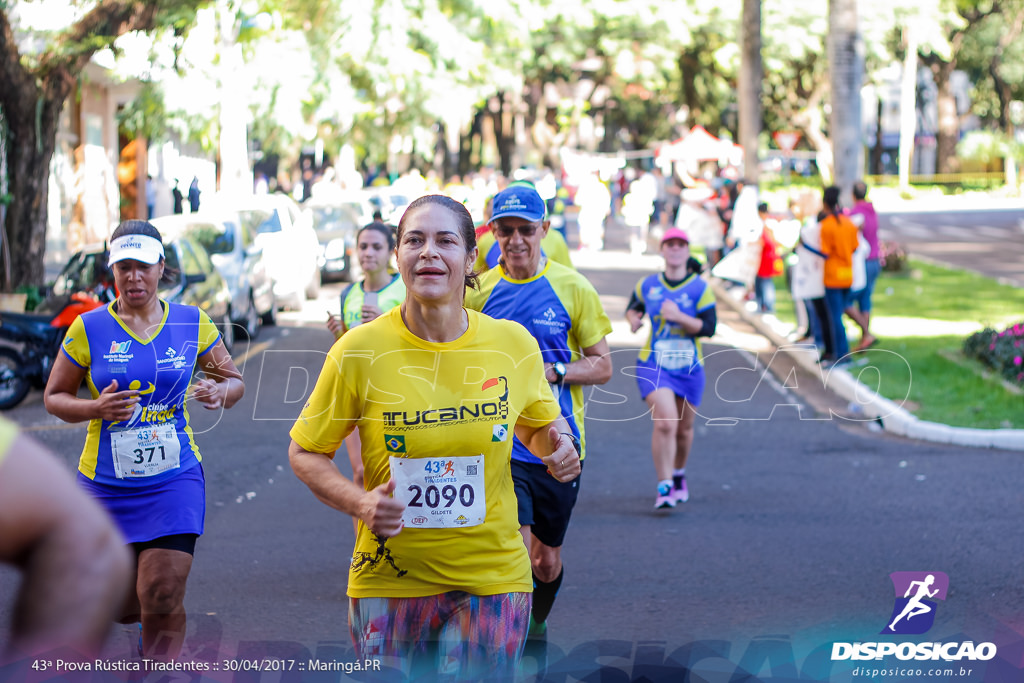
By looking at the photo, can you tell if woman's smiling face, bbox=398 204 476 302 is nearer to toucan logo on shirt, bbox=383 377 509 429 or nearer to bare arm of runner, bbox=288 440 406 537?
toucan logo on shirt, bbox=383 377 509 429

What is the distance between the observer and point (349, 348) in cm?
355

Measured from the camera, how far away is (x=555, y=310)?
5543 mm

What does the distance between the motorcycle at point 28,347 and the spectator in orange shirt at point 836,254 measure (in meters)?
7.72

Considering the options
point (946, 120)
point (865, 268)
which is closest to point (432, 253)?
point (865, 268)

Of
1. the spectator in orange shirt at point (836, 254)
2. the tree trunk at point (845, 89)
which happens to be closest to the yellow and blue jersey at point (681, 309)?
the spectator in orange shirt at point (836, 254)

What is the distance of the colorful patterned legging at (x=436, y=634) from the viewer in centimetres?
352

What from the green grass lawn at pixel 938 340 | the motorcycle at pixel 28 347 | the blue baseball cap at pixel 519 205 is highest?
the blue baseball cap at pixel 519 205

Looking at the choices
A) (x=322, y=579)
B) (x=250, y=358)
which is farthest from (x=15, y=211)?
(x=322, y=579)

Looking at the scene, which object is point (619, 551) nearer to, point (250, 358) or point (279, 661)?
point (279, 661)

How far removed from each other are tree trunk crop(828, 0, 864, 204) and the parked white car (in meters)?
8.80

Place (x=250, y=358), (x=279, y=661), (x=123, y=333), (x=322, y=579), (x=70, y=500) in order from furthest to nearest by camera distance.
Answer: (x=250, y=358) < (x=322, y=579) < (x=279, y=661) < (x=123, y=333) < (x=70, y=500)

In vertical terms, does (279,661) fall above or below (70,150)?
below

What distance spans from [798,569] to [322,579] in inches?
103

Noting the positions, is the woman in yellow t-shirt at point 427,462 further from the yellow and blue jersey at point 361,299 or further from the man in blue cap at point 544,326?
the yellow and blue jersey at point 361,299
